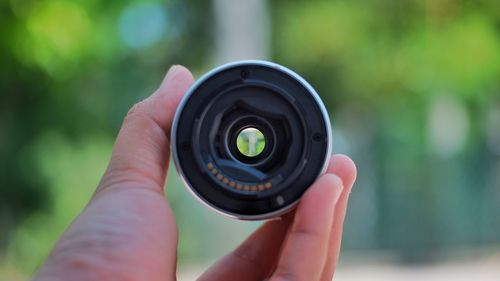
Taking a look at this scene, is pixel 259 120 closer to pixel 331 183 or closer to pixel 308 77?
pixel 331 183

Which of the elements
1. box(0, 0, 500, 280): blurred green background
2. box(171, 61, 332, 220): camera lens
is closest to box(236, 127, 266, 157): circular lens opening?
box(171, 61, 332, 220): camera lens

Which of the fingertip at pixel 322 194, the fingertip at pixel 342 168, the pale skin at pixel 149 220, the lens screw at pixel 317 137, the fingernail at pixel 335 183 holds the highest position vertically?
the lens screw at pixel 317 137

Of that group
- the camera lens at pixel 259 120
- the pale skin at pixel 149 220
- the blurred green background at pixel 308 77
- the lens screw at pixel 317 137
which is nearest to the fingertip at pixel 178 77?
the pale skin at pixel 149 220

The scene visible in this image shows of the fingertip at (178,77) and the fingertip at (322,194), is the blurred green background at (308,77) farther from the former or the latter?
the fingertip at (322,194)

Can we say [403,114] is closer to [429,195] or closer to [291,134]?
[429,195]

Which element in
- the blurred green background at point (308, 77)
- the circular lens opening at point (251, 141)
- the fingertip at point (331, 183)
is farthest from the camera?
the blurred green background at point (308, 77)

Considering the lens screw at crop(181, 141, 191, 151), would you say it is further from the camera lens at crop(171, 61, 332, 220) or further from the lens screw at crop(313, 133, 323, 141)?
the lens screw at crop(313, 133, 323, 141)

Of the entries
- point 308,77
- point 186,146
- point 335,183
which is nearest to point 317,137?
point 335,183
